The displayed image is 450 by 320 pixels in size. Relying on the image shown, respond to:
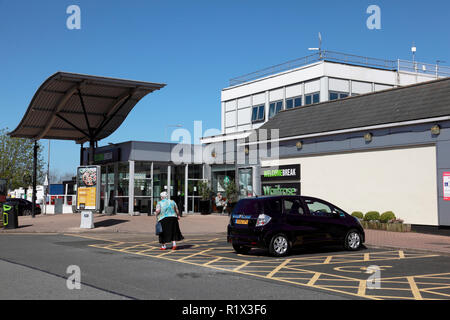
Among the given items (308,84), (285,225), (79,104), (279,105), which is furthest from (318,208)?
(279,105)

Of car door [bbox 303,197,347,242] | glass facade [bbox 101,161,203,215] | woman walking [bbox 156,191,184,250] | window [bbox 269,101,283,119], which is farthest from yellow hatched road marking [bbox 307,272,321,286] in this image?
window [bbox 269,101,283,119]

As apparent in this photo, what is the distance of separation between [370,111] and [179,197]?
Result: 1373 cm

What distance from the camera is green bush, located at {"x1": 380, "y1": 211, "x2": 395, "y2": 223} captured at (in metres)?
19.4

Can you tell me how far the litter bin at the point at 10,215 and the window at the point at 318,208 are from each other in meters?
14.5

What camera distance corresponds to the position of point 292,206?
42.1 feet

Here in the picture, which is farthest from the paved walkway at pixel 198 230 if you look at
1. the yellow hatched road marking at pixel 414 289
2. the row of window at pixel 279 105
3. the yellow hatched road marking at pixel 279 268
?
the row of window at pixel 279 105

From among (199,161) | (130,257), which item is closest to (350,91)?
(199,161)

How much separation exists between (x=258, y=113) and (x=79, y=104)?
62.9 ft

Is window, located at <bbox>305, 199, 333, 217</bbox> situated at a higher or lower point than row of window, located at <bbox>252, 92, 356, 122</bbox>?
lower

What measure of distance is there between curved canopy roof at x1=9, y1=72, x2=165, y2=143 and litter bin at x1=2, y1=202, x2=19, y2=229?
17.8 feet

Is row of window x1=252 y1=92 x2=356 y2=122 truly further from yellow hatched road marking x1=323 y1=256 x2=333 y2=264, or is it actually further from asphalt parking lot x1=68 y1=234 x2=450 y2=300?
yellow hatched road marking x1=323 y1=256 x2=333 y2=264

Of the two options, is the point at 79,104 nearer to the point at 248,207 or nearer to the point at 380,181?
the point at 380,181

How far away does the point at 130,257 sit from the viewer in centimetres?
1230
